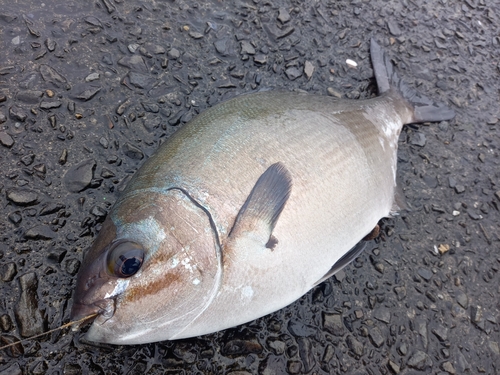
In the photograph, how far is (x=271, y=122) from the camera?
81.7 inches

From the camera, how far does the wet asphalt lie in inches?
76.5

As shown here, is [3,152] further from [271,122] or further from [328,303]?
[328,303]

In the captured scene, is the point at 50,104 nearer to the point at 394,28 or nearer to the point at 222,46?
the point at 222,46

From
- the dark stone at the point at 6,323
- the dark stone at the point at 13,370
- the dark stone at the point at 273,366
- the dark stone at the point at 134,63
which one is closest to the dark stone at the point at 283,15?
the dark stone at the point at 134,63

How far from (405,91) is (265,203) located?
2.01m

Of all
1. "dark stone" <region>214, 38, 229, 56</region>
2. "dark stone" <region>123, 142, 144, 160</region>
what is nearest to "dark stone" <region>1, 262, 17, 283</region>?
"dark stone" <region>123, 142, 144, 160</region>

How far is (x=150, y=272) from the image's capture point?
153 centimetres

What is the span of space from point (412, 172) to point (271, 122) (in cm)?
146

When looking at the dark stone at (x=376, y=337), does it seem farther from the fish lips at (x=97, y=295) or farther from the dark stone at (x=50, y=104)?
the dark stone at (x=50, y=104)

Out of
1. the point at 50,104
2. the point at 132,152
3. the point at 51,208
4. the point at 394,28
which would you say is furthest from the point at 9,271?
the point at 394,28

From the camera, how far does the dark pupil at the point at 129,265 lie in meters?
1.51

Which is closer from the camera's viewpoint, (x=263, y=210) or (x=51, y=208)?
(x=263, y=210)

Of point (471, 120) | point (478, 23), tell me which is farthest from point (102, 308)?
point (478, 23)

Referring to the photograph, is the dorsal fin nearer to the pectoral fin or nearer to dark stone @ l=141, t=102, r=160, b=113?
the pectoral fin
